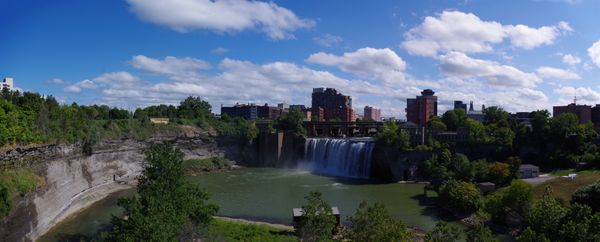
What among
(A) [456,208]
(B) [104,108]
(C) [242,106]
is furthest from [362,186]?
(C) [242,106]

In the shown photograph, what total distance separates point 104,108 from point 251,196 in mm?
52365

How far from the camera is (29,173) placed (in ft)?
119

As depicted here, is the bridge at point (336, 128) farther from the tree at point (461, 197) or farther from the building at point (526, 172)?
the tree at point (461, 197)

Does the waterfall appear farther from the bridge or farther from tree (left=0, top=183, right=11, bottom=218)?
tree (left=0, top=183, right=11, bottom=218)

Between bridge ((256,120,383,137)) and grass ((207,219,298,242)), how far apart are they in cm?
6663

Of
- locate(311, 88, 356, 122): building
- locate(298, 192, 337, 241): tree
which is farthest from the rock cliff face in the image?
locate(311, 88, 356, 122): building

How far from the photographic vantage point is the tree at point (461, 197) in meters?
37.5

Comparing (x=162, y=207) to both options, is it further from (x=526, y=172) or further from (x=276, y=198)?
(x=526, y=172)

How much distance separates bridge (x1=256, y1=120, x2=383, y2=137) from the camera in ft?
345

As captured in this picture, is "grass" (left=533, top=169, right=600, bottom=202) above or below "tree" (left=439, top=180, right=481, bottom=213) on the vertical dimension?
above

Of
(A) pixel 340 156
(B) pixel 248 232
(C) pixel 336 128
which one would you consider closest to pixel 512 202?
(B) pixel 248 232

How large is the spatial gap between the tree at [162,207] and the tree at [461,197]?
2102 cm

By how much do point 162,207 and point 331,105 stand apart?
152768mm

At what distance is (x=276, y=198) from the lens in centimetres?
4722
